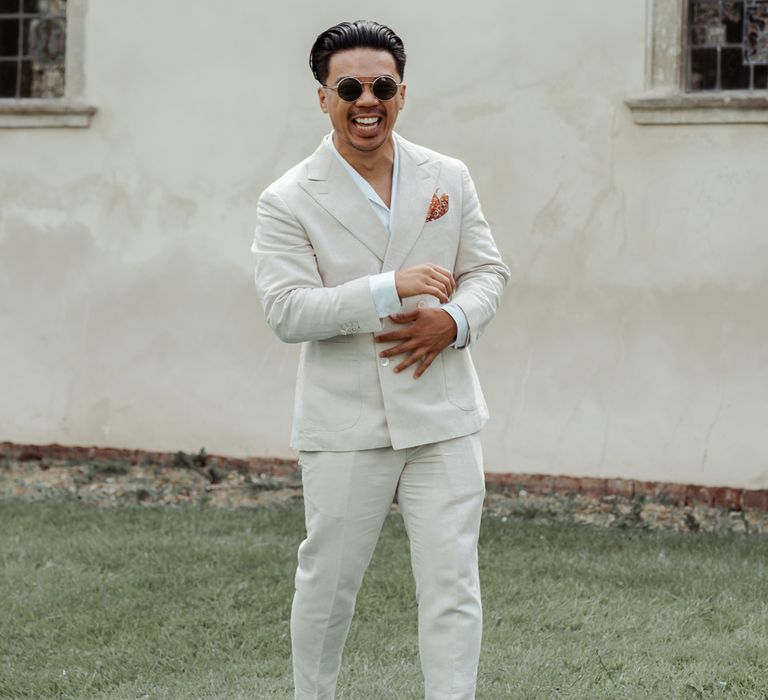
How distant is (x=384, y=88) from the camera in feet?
12.7

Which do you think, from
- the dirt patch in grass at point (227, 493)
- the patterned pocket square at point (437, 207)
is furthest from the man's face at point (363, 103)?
the dirt patch in grass at point (227, 493)

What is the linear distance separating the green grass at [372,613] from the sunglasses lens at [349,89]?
2.23 metres

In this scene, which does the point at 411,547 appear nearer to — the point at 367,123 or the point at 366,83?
the point at 367,123

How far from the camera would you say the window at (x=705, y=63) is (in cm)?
855

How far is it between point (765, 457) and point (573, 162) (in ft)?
7.58

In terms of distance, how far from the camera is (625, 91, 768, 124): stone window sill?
27.8ft

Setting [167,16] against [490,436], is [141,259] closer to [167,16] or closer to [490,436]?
[167,16]

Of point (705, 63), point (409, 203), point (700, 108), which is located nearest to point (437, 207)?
point (409, 203)

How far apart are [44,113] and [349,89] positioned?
6.53 m

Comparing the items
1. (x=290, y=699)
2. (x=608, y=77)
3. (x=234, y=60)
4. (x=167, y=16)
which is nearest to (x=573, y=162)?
(x=608, y=77)

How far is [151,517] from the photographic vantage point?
26.4 ft

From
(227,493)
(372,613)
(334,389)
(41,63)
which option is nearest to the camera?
(334,389)

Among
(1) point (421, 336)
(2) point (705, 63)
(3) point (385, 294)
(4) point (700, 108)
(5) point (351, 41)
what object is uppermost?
(2) point (705, 63)

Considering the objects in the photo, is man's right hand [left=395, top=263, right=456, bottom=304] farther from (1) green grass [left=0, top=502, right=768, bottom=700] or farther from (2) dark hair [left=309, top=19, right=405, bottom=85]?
(1) green grass [left=0, top=502, right=768, bottom=700]
